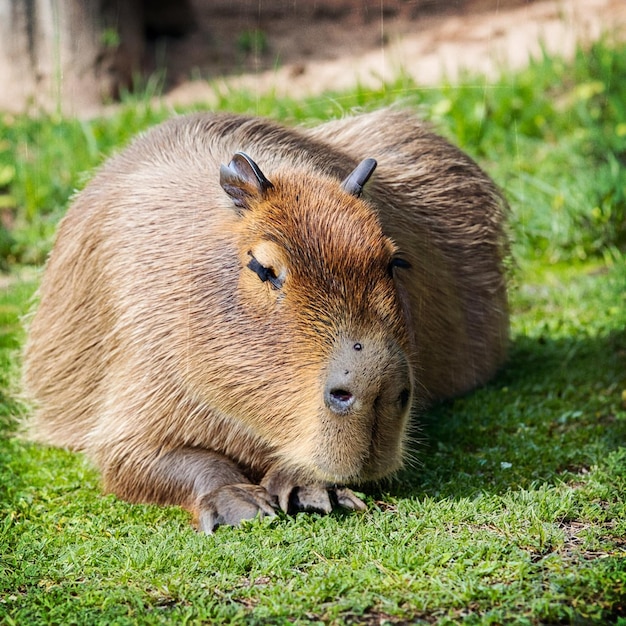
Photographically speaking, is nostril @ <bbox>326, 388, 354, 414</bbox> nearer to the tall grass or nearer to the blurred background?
the tall grass

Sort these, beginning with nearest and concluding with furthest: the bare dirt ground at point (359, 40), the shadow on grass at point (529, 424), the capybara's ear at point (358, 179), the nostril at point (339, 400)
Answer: the nostril at point (339, 400)
the capybara's ear at point (358, 179)
the shadow on grass at point (529, 424)
the bare dirt ground at point (359, 40)

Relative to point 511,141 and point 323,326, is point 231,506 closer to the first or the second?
point 323,326

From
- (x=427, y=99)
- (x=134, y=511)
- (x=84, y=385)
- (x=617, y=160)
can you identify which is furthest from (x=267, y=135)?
(x=427, y=99)

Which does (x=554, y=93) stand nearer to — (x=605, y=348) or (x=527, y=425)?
(x=605, y=348)

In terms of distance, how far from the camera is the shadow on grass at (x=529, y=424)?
3957mm

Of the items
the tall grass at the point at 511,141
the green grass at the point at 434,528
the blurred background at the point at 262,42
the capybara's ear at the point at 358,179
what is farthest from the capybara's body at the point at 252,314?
the blurred background at the point at 262,42

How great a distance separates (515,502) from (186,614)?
139 centimetres

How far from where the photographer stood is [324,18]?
12.1 meters

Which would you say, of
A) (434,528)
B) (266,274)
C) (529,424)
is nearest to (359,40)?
(529,424)

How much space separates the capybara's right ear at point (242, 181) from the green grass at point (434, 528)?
1222 mm

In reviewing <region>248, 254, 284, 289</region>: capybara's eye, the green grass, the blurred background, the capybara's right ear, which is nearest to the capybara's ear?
the capybara's right ear

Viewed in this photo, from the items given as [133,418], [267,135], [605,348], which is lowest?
[605,348]

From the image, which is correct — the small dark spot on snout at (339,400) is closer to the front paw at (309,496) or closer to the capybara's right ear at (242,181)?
the front paw at (309,496)

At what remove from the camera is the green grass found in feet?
9.55
